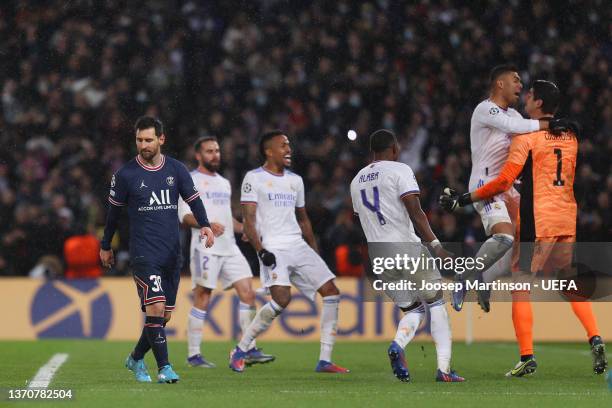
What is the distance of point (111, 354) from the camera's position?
42.6 ft

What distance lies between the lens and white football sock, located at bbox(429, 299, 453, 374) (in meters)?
9.16

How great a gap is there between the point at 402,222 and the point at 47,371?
3478mm

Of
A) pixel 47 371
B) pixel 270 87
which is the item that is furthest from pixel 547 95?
pixel 270 87

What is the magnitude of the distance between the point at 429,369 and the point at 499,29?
11.8 metres

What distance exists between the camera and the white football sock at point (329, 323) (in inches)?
421

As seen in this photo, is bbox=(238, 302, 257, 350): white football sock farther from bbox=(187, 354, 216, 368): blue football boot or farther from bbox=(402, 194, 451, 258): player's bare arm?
bbox=(402, 194, 451, 258): player's bare arm

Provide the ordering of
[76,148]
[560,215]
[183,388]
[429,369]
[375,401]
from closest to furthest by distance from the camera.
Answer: [375,401] < [183,388] < [560,215] < [429,369] < [76,148]

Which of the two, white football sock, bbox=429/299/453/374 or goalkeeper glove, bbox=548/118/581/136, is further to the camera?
goalkeeper glove, bbox=548/118/581/136

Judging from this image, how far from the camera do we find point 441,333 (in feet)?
30.3

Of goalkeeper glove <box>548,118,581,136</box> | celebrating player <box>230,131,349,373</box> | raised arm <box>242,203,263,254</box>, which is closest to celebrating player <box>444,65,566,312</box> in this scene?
goalkeeper glove <box>548,118,581,136</box>

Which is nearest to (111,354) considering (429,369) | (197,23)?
(429,369)

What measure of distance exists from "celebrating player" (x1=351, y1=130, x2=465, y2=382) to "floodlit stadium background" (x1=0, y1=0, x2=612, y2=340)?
691 centimetres

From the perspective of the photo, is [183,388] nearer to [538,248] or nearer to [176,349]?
[538,248]

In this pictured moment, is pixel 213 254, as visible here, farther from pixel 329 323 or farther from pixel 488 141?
pixel 488 141
